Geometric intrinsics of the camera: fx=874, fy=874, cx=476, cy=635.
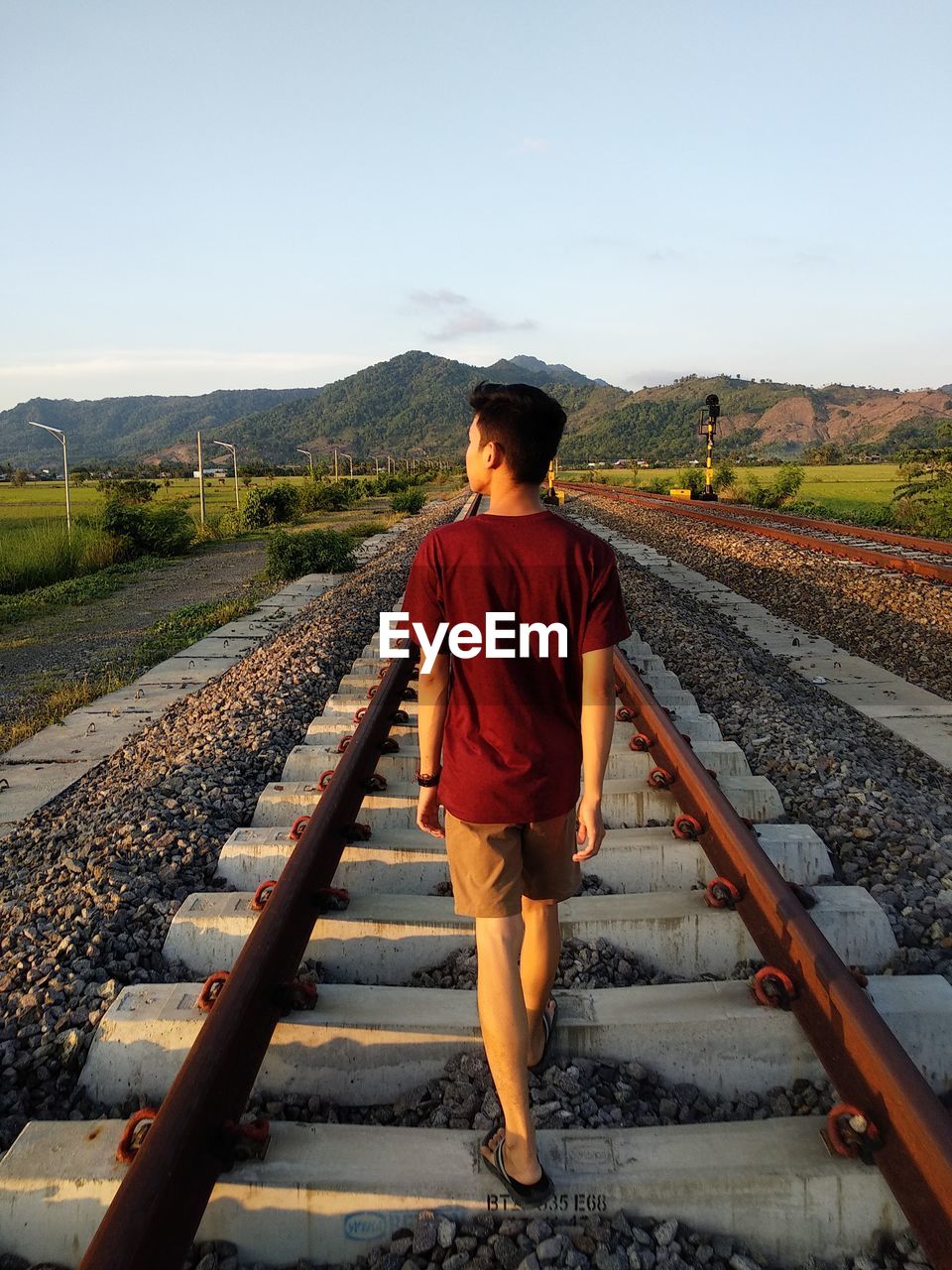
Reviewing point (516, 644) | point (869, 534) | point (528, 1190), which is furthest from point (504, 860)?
point (869, 534)

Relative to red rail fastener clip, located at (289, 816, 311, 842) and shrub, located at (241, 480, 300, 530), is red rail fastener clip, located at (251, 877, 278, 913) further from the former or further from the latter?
shrub, located at (241, 480, 300, 530)

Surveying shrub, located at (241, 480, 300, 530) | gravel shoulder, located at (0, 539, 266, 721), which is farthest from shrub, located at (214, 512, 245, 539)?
gravel shoulder, located at (0, 539, 266, 721)

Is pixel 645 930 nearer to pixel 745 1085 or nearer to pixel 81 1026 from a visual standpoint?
pixel 745 1085

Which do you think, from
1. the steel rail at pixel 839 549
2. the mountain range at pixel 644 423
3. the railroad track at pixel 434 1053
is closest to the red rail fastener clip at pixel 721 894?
the railroad track at pixel 434 1053

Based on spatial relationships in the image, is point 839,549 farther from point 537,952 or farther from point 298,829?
point 537,952

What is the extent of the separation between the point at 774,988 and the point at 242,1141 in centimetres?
136

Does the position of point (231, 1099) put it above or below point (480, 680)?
below

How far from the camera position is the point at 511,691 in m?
1.86

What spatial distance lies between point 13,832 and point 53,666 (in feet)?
Answer: 14.4

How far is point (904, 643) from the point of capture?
7.54m

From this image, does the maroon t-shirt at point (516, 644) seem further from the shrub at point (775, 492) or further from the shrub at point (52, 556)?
the shrub at point (775, 492)

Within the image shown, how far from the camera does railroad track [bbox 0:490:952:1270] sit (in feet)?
5.72

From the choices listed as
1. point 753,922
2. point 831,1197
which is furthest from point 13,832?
point 831,1197

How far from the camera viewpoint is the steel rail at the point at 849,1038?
162 centimetres
